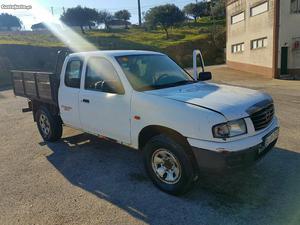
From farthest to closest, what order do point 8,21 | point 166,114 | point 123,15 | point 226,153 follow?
point 8,21, point 123,15, point 166,114, point 226,153

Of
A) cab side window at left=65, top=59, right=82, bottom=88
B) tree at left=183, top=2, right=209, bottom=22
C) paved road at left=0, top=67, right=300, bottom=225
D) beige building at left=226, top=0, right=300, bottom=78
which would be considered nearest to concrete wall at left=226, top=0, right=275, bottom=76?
beige building at left=226, top=0, right=300, bottom=78

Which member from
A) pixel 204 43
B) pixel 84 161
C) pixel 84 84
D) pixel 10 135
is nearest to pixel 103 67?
pixel 84 84

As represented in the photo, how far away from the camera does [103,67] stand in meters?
5.22

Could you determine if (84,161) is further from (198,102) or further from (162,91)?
(198,102)

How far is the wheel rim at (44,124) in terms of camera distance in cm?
711

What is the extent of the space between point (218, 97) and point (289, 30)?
61.1 feet

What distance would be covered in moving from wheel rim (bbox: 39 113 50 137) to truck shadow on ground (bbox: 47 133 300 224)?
1.23m

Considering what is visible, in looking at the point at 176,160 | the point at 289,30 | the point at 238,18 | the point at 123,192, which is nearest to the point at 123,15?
the point at 238,18

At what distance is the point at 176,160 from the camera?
4.16 m

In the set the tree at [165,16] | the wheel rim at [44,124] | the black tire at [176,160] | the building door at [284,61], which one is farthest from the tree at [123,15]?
the black tire at [176,160]

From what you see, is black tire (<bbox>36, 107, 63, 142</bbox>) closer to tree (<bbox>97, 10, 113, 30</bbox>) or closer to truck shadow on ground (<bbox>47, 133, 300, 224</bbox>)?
truck shadow on ground (<bbox>47, 133, 300, 224</bbox>)

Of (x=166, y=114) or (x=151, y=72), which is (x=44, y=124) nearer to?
(x=151, y=72)

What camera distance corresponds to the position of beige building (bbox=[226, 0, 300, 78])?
20.2 metres

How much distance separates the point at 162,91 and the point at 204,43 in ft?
138
